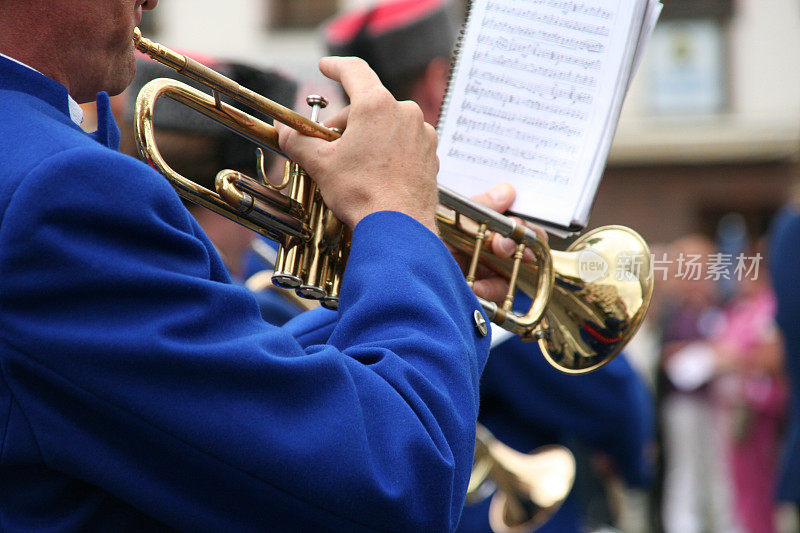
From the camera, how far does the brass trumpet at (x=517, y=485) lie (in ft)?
8.95

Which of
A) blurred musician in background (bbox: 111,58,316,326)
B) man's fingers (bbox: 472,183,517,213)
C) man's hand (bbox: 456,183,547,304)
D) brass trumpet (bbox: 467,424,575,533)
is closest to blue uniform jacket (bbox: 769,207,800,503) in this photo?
brass trumpet (bbox: 467,424,575,533)

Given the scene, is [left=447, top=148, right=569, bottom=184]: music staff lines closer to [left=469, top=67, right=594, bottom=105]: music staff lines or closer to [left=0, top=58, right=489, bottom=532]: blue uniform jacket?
[left=469, top=67, right=594, bottom=105]: music staff lines

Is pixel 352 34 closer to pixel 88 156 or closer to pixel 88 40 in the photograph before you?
pixel 88 40

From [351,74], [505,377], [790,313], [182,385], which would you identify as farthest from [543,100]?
[790,313]

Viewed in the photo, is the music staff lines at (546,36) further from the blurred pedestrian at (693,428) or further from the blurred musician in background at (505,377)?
the blurred pedestrian at (693,428)

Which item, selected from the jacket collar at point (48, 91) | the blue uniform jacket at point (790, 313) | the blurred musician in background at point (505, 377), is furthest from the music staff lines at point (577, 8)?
the blue uniform jacket at point (790, 313)

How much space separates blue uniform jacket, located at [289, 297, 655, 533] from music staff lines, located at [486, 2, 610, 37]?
47.2 inches

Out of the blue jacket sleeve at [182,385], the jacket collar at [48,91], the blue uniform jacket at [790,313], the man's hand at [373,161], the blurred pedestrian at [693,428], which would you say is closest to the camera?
the blue jacket sleeve at [182,385]

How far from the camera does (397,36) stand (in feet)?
9.54

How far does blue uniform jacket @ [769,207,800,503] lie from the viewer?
322 cm

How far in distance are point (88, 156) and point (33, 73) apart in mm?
219

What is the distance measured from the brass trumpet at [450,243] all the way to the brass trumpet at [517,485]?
91 centimetres

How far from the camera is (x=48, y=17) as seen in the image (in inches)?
46.0

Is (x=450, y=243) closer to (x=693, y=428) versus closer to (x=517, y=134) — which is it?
(x=517, y=134)
